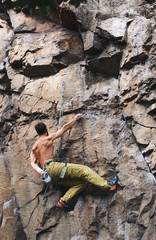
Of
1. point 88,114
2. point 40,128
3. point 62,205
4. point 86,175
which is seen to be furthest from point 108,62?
point 62,205

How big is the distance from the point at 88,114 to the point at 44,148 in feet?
4.15

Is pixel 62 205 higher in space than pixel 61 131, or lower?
lower

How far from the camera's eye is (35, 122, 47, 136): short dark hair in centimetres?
629

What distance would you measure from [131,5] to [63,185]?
4.45 m

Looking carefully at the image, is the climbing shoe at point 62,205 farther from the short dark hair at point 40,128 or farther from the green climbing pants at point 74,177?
the short dark hair at point 40,128

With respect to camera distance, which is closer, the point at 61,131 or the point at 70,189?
the point at 70,189

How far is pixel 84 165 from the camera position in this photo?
20.7ft

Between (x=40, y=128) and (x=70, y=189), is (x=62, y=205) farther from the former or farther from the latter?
(x=40, y=128)

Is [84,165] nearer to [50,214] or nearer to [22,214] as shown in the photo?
[50,214]

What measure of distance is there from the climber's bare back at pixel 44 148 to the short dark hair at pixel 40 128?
12 centimetres

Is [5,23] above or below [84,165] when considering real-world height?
above

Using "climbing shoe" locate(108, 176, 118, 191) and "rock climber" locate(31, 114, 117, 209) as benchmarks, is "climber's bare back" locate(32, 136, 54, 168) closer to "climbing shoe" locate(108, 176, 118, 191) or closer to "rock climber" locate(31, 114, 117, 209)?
"rock climber" locate(31, 114, 117, 209)

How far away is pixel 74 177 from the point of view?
599 centimetres

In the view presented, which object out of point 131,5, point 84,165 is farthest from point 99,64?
point 84,165
